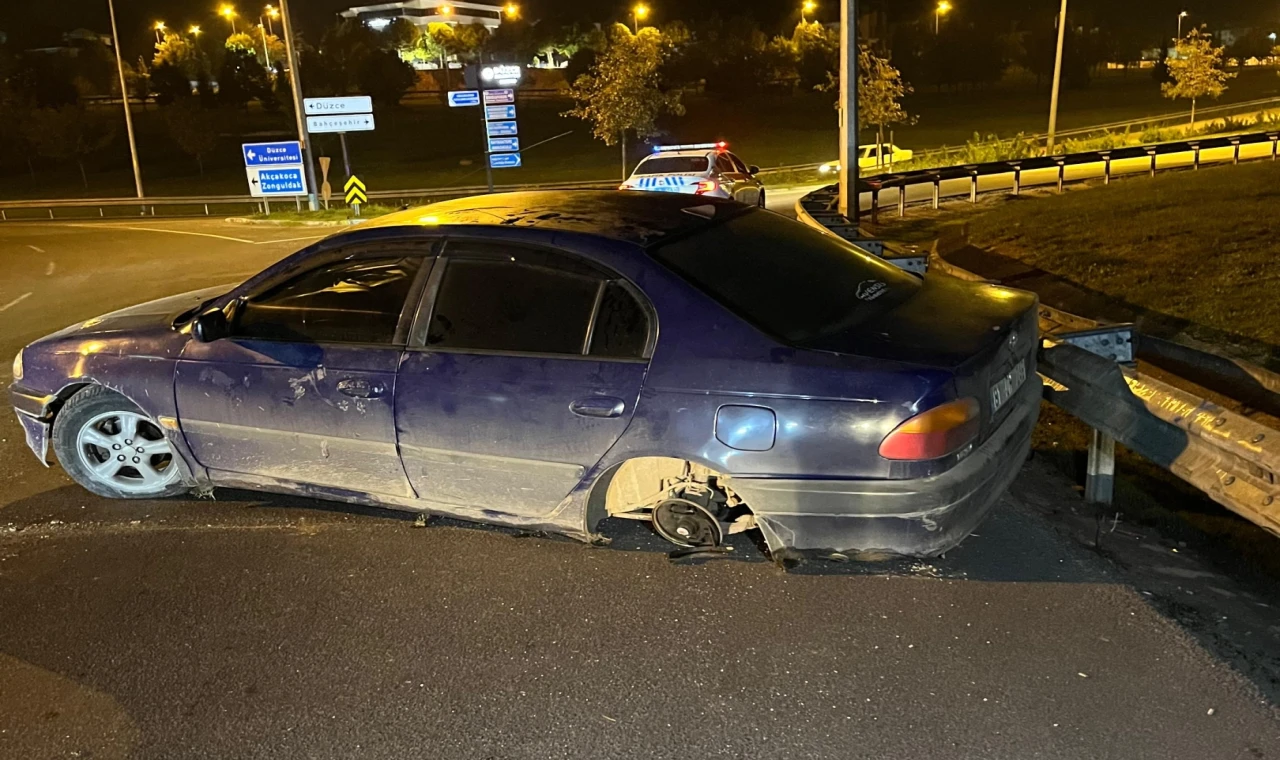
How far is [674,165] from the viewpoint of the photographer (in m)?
18.5

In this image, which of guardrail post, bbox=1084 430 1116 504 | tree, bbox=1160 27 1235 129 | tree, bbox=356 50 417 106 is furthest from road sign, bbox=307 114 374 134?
tree, bbox=356 50 417 106

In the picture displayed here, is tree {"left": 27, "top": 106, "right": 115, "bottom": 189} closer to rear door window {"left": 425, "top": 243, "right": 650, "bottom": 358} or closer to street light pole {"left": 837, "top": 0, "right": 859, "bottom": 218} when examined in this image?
street light pole {"left": 837, "top": 0, "right": 859, "bottom": 218}

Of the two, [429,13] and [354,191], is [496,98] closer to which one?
[354,191]

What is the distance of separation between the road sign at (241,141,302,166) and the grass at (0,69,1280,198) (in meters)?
15.0

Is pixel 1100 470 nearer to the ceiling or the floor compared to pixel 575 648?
nearer to the ceiling

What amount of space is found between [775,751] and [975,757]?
59 cm

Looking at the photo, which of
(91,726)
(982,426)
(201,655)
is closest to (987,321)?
(982,426)

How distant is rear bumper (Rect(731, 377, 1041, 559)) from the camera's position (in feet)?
11.4

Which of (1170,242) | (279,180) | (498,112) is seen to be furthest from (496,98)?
(1170,242)

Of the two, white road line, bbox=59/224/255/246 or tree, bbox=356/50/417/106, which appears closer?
white road line, bbox=59/224/255/246

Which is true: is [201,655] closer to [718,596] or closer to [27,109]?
[718,596]

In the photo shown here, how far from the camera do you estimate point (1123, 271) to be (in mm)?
9898

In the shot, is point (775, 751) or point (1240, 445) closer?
point (775, 751)

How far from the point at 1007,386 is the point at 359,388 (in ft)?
9.17
